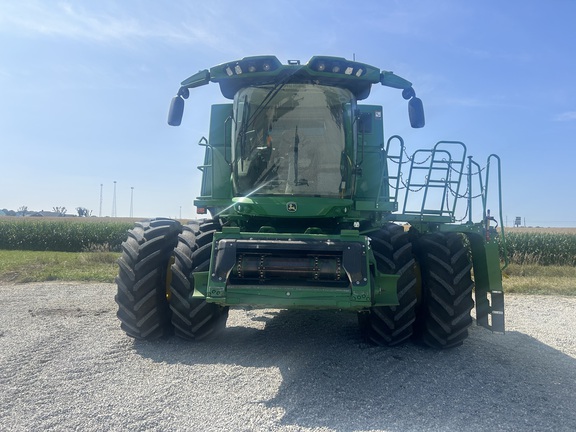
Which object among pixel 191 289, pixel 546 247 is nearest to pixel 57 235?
pixel 546 247

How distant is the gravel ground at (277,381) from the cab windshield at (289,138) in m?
2.07

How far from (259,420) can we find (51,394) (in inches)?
77.4

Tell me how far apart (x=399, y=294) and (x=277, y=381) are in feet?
5.93

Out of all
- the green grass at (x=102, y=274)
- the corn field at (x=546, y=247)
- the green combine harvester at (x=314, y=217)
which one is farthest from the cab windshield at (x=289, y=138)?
the corn field at (x=546, y=247)

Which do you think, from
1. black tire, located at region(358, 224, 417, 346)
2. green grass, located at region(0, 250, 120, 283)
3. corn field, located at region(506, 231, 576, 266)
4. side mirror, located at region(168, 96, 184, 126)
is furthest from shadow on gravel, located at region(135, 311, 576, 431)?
corn field, located at region(506, 231, 576, 266)

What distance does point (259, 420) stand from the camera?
12.9 feet

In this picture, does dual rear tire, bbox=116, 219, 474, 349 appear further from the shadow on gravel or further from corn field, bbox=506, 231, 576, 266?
corn field, bbox=506, 231, 576, 266

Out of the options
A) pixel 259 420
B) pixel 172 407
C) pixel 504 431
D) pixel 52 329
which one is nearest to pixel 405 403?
pixel 504 431

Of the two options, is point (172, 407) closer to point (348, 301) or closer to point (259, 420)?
point (259, 420)

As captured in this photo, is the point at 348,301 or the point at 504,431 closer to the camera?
the point at 504,431

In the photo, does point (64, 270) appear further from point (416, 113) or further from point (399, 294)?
point (416, 113)

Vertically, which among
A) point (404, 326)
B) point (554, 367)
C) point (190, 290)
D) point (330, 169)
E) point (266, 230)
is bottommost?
point (554, 367)

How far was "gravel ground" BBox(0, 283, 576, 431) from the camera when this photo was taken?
13.0 ft

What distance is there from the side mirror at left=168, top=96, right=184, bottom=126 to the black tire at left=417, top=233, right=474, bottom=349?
360 cm
